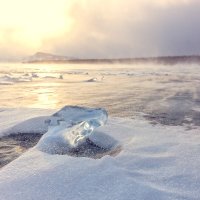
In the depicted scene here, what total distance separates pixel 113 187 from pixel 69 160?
75cm

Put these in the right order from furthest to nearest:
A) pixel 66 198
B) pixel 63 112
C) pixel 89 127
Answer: pixel 63 112 → pixel 89 127 → pixel 66 198

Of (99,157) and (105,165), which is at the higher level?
(105,165)

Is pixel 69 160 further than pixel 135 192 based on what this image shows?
Yes

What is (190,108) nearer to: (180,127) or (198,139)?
(180,127)

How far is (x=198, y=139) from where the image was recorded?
479cm

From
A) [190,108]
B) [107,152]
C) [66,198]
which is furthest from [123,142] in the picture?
[190,108]

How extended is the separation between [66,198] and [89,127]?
2205 mm

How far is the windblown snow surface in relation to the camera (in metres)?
2.82

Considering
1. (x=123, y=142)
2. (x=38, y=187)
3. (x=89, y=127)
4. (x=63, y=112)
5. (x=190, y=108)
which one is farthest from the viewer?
(x=190, y=108)

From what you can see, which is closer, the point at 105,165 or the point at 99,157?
the point at 105,165

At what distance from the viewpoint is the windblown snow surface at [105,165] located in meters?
2.82

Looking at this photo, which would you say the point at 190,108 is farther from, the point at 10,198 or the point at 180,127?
the point at 10,198

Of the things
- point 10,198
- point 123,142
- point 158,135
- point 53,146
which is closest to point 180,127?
point 158,135

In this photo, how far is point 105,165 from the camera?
3.38 metres
